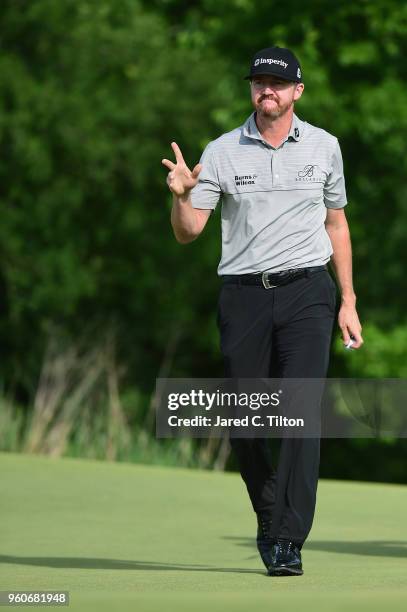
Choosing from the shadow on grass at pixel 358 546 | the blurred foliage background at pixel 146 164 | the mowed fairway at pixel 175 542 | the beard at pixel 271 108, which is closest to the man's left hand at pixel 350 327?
the beard at pixel 271 108

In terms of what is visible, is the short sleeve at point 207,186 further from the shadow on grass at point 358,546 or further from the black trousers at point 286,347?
the shadow on grass at point 358,546

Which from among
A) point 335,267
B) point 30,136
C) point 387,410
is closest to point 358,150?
point 30,136

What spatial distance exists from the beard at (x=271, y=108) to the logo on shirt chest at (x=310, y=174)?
0.24m

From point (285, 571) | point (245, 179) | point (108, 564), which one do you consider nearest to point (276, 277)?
point (245, 179)

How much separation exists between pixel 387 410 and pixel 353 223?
16.6 meters

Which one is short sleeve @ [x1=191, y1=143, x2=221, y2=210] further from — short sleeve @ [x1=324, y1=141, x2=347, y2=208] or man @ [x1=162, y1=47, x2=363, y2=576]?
short sleeve @ [x1=324, y1=141, x2=347, y2=208]

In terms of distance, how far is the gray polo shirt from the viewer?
6.35 m

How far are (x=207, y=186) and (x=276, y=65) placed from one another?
57 centimetres

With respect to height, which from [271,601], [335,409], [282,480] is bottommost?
[271,601]

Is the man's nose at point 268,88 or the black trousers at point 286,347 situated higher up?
the man's nose at point 268,88

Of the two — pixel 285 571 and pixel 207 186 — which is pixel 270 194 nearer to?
pixel 207 186

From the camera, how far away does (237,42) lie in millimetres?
24906

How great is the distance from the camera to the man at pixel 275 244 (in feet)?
20.7

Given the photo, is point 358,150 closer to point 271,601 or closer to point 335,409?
point 335,409
